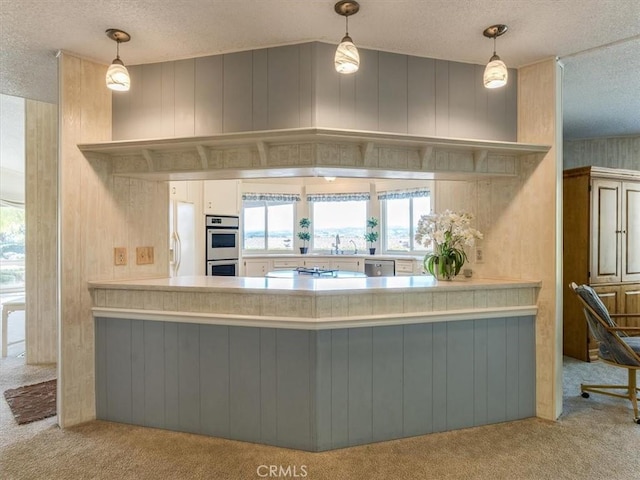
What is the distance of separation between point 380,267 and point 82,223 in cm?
443

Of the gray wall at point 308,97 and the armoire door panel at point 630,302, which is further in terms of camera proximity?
the armoire door panel at point 630,302

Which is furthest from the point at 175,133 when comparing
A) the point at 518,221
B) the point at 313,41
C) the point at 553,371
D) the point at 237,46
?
the point at 553,371

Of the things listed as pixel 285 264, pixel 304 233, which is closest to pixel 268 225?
pixel 304 233

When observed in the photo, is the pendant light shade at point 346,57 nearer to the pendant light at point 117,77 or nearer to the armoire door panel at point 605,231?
the pendant light at point 117,77

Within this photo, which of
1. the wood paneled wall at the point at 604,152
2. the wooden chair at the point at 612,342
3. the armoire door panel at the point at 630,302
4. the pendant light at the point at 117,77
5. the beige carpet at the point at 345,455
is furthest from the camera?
the wood paneled wall at the point at 604,152

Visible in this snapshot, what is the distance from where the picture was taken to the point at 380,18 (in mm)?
2250

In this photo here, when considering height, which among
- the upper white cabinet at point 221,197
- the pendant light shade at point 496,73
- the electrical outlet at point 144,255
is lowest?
the electrical outlet at point 144,255

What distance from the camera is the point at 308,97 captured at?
2.51 metres

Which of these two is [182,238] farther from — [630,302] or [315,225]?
[630,302]

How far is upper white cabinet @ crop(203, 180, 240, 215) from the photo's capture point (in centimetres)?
499

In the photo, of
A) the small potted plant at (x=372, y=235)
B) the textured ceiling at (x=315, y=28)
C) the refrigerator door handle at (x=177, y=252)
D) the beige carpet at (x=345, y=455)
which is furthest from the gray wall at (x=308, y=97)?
the small potted plant at (x=372, y=235)

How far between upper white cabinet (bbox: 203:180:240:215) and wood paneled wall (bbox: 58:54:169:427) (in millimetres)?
2057

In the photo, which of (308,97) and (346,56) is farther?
(308,97)

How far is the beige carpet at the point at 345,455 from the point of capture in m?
2.12
